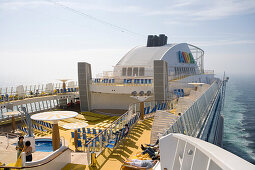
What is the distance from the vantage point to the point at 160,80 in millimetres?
18375

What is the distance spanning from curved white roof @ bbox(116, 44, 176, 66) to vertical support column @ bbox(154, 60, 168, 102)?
858cm

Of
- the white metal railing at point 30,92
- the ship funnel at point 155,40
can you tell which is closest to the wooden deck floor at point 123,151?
the white metal railing at point 30,92

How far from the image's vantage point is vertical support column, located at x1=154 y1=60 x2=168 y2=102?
18.3m

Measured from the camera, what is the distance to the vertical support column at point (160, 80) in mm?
18312

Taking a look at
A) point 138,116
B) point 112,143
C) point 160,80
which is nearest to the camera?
point 112,143

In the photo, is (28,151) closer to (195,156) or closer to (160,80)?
(195,156)

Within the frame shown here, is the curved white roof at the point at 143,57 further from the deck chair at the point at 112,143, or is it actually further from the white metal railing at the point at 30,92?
the deck chair at the point at 112,143

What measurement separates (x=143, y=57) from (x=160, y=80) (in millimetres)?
11103

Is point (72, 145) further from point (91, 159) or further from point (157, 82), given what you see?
point (157, 82)

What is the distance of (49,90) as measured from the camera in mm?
23219

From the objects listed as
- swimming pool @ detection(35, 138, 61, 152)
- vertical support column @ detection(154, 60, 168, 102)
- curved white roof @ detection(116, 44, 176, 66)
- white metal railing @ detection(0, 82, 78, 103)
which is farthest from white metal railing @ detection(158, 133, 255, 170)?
curved white roof @ detection(116, 44, 176, 66)

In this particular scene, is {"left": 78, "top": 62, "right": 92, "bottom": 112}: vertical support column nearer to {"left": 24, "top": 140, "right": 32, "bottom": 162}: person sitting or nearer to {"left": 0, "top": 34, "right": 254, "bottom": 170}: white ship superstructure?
{"left": 0, "top": 34, "right": 254, "bottom": 170}: white ship superstructure

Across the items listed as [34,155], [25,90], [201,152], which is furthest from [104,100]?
[201,152]

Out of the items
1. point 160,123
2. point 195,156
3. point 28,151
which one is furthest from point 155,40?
point 195,156
